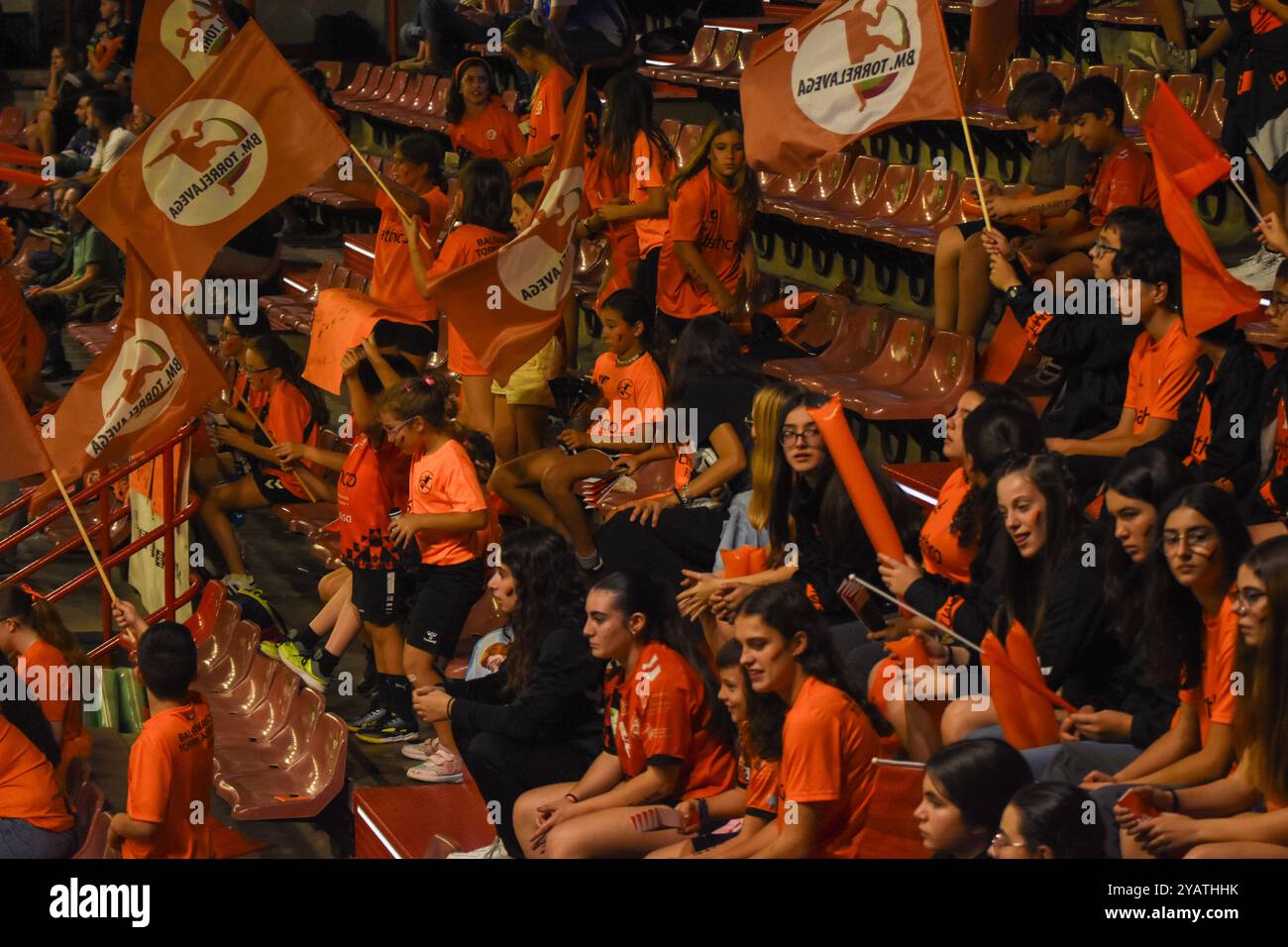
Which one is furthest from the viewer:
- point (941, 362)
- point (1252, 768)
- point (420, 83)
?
point (420, 83)

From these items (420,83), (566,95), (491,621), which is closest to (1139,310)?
(491,621)

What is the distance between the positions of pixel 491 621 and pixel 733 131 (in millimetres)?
2629

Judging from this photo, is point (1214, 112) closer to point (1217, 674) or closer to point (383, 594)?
point (383, 594)

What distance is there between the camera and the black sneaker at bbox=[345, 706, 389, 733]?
7.52m

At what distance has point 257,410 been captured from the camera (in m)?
8.95

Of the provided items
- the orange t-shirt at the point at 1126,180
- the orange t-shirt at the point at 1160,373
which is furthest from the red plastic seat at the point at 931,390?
the orange t-shirt at the point at 1160,373

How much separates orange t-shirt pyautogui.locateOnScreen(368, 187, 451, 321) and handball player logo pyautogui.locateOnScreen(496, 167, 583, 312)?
194 cm

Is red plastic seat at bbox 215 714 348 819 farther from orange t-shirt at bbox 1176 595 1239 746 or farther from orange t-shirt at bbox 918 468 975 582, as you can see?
orange t-shirt at bbox 1176 595 1239 746

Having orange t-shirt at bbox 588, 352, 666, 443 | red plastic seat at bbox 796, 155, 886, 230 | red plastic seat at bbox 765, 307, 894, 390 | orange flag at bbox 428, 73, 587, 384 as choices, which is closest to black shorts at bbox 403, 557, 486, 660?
orange flag at bbox 428, 73, 587, 384

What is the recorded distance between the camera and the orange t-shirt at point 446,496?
7.15m

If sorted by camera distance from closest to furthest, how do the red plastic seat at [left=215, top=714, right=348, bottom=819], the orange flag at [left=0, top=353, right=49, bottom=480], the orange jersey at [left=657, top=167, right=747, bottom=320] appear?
the orange flag at [left=0, top=353, right=49, bottom=480]
the red plastic seat at [left=215, top=714, right=348, bottom=819]
the orange jersey at [left=657, top=167, right=747, bottom=320]

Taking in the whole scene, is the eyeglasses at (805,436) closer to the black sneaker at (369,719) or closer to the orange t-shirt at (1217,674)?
the orange t-shirt at (1217,674)

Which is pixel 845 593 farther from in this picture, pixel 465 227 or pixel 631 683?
pixel 465 227

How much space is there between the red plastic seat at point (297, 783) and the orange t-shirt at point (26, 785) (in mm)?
632
